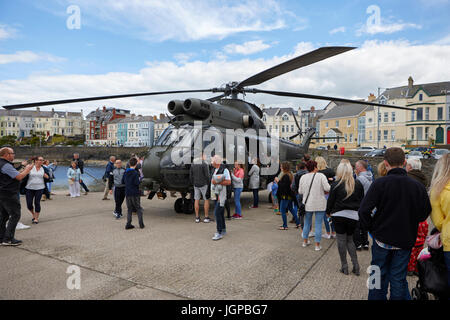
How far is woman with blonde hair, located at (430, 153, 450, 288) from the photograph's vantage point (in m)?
2.66

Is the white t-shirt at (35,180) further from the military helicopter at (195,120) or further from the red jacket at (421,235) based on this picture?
the red jacket at (421,235)

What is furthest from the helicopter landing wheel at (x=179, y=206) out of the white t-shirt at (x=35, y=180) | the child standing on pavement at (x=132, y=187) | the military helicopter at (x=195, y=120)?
the white t-shirt at (x=35, y=180)

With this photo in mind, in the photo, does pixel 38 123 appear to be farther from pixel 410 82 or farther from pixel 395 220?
pixel 395 220

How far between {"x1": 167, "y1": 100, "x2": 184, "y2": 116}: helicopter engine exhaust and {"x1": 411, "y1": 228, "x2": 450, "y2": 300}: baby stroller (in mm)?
7576

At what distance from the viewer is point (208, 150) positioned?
8.64 m

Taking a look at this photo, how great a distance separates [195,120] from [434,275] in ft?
24.7

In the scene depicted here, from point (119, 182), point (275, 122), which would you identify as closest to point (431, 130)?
point (275, 122)

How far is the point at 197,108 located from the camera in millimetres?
9102

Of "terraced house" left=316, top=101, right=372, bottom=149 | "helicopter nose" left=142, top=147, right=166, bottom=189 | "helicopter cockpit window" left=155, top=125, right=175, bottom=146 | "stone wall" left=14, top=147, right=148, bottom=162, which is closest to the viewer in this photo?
"helicopter nose" left=142, top=147, right=166, bottom=189

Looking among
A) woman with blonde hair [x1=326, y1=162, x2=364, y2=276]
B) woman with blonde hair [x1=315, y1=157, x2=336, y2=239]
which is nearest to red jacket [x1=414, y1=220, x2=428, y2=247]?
woman with blonde hair [x1=326, y1=162, x2=364, y2=276]

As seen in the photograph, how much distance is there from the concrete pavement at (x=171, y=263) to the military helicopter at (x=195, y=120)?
1227 millimetres

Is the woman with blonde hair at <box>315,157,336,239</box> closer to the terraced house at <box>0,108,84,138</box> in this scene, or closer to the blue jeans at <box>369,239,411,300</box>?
the blue jeans at <box>369,239,411,300</box>

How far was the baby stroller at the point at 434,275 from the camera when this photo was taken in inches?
104
